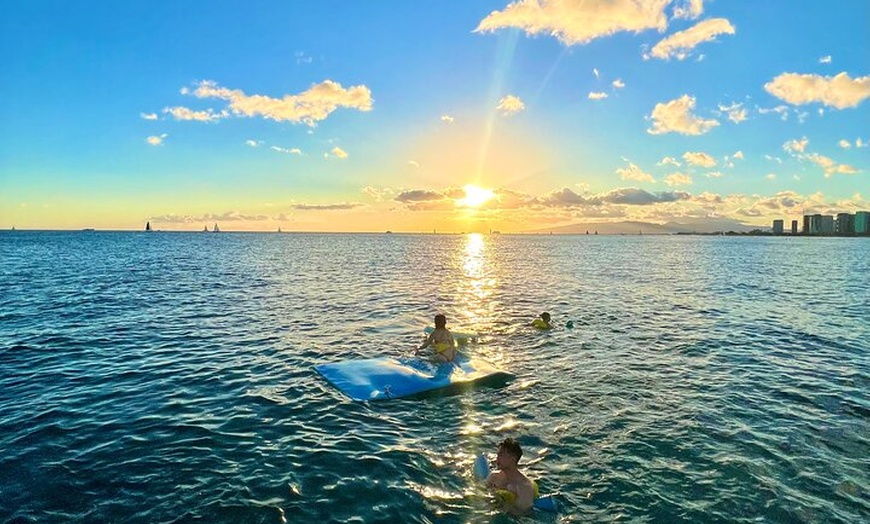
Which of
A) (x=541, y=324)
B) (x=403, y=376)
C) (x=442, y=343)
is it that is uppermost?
(x=442, y=343)

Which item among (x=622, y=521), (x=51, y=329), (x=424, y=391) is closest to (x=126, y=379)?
(x=424, y=391)

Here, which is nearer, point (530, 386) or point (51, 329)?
point (530, 386)

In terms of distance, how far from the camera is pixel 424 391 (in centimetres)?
1594

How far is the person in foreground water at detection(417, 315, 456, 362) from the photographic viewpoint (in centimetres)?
1905

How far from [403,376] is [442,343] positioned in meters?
2.90

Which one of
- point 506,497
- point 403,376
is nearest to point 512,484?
point 506,497

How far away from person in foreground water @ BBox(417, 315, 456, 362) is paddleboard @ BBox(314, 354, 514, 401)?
331 mm

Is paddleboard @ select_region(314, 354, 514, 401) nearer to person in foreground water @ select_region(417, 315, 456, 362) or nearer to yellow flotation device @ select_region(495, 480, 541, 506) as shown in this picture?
person in foreground water @ select_region(417, 315, 456, 362)

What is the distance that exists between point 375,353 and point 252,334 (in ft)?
24.7

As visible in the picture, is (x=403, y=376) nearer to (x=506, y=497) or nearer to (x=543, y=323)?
(x=506, y=497)

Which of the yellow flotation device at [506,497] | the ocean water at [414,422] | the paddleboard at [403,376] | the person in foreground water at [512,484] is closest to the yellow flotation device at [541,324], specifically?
the ocean water at [414,422]

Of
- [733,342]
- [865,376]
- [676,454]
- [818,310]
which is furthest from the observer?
[818,310]

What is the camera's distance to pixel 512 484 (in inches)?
384

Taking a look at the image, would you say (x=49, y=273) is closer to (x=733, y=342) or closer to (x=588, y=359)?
(x=588, y=359)
